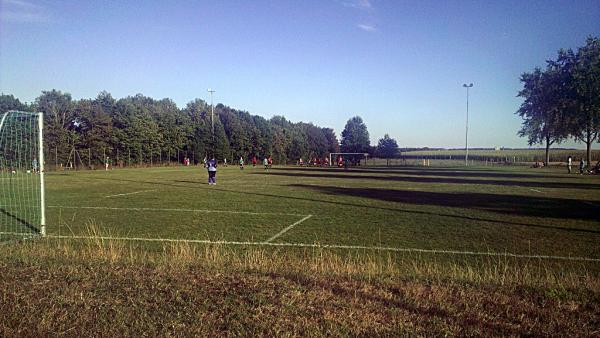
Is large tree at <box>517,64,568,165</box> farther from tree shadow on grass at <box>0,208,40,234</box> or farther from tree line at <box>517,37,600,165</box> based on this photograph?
tree shadow on grass at <box>0,208,40,234</box>

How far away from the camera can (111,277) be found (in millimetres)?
4965

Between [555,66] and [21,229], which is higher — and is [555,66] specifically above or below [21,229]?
above

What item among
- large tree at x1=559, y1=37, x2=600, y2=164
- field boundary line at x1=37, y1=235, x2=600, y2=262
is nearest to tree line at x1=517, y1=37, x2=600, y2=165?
large tree at x1=559, y1=37, x2=600, y2=164

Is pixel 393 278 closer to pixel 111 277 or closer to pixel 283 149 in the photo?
Answer: pixel 111 277

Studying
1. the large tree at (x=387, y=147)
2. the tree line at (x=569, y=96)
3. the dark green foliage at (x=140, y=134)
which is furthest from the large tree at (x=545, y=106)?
the dark green foliage at (x=140, y=134)

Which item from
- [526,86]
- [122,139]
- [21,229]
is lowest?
[21,229]

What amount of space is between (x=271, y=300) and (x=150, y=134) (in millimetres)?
64961

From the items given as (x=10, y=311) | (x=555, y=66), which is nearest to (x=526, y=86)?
(x=555, y=66)

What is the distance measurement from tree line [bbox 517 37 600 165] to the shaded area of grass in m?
49.5

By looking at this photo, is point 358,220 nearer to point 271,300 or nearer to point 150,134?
point 271,300

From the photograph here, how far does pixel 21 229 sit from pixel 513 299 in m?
10.5

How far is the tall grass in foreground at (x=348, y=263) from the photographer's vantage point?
17.4 feet

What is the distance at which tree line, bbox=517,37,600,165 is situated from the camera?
45188 mm

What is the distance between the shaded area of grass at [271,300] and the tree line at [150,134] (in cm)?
3967
